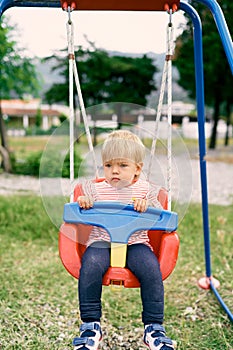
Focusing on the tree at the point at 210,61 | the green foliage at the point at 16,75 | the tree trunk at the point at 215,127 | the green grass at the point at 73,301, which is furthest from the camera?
the tree trunk at the point at 215,127

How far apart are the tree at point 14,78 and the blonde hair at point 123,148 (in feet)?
14.4

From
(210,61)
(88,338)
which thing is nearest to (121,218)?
(88,338)

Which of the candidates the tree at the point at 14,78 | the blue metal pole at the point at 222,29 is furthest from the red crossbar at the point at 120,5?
the tree at the point at 14,78

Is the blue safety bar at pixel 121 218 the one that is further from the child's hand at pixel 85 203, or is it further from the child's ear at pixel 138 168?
the child's ear at pixel 138 168

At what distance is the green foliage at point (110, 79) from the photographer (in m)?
7.91

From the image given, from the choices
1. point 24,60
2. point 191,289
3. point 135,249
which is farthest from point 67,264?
point 24,60

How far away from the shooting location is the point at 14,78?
697 cm

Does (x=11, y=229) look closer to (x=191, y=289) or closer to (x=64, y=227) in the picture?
(x=191, y=289)

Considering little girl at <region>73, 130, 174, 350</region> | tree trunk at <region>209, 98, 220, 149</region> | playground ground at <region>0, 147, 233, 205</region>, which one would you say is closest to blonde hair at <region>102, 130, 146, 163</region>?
little girl at <region>73, 130, 174, 350</region>

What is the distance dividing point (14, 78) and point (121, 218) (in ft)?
17.8

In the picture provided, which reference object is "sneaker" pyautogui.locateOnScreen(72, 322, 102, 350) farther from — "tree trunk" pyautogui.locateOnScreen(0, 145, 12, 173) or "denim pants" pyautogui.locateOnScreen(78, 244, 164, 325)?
"tree trunk" pyautogui.locateOnScreen(0, 145, 12, 173)

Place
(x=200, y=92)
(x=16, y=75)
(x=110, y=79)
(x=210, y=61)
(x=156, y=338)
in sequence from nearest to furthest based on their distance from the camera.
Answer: (x=156, y=338)
(x=200, y=92)
(x=16, y=75)
(x=110, y=79)
(x=210, y=61)

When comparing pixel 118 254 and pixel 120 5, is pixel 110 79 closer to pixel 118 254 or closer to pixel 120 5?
pixel 120 5

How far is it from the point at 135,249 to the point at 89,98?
252 inches
